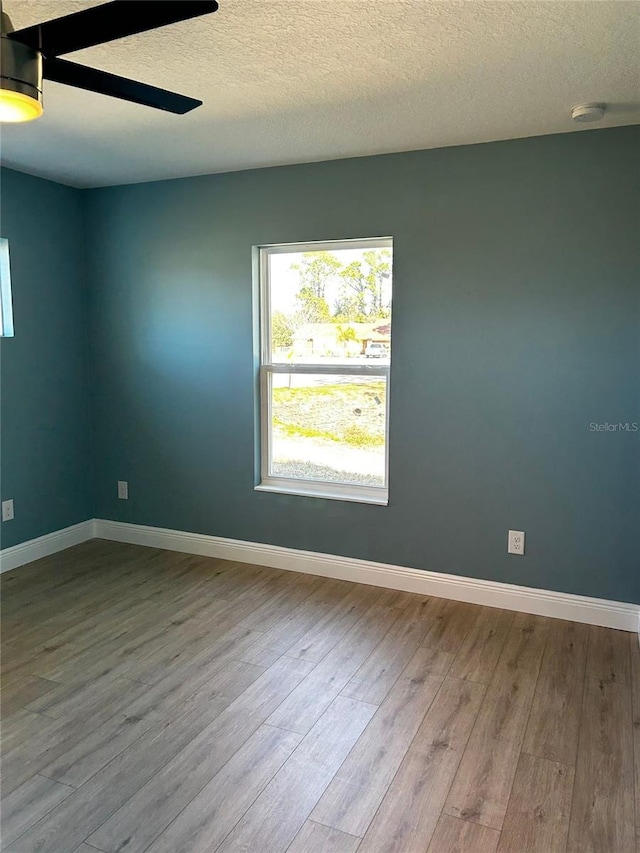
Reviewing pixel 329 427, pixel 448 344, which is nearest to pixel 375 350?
pixel 448 344

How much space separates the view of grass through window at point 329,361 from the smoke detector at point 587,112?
3.68ft

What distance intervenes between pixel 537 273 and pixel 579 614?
68.9 inches

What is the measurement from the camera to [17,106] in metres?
1.40

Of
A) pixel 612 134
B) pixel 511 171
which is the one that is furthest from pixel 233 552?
pixel 612 134

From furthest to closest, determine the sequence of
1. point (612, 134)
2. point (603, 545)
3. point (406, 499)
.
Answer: point (406, 499) → point (603, 545) → point (612, 134)

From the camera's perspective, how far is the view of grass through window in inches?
137

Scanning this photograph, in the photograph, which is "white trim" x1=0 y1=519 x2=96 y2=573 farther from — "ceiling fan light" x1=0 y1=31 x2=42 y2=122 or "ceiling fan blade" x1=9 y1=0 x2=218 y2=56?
"ceiling fan blade" x1=9 y1=0 x2=218 y2=56

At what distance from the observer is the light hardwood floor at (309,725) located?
1.79m

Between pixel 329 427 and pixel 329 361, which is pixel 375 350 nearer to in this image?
pixel 329 361

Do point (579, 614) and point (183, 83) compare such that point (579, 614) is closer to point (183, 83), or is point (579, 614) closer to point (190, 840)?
point (190, 840)

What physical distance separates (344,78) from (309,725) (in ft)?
8.04

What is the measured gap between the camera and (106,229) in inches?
162

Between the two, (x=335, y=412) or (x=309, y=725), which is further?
(x=335, y=412)

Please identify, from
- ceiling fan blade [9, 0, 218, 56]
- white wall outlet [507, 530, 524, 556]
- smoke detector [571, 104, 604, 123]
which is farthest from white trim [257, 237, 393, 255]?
ceiling fan blade [9, 0, 218, 56]
